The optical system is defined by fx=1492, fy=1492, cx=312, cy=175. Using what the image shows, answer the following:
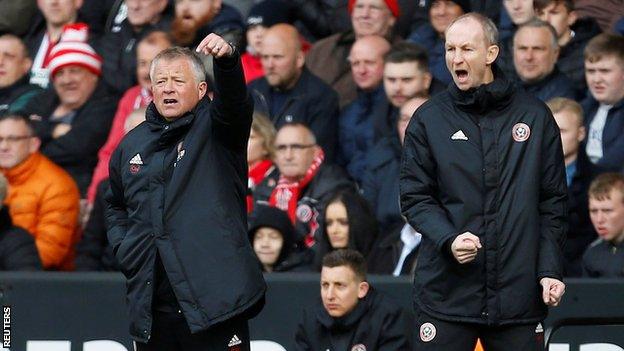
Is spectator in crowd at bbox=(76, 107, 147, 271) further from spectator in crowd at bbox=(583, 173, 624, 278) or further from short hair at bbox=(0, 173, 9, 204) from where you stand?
spectator in crowd at bbox=(583, 173, 624, 278)

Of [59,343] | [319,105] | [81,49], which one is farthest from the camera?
[81,49]

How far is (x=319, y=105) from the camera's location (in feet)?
35.7

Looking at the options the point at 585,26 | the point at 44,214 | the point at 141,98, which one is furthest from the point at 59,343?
the point at 585,26

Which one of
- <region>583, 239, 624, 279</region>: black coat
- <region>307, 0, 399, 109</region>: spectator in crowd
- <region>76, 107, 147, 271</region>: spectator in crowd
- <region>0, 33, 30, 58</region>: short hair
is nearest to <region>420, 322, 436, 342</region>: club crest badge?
<region>583, 239, 624, 279</region>: black coat

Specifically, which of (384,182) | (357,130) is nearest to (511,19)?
(357,130)

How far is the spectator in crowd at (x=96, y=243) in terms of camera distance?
10242mm

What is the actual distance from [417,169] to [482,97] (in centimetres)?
43

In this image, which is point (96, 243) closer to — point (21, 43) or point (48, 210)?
point (48, 210)

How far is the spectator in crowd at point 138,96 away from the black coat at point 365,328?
114 inches

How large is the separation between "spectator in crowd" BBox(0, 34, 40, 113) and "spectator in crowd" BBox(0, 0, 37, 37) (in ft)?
3.49

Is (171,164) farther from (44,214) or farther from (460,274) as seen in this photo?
(44,214)

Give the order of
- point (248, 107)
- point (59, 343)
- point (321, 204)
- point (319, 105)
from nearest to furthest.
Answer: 1. point (248, 107)
2. point (59, 343)
3. point (321, 204)
4. point (319, 105)

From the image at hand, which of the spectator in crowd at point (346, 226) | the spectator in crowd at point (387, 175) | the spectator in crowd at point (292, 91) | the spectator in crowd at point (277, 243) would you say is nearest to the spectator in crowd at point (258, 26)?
the spectator in crowd at point (292, 91)

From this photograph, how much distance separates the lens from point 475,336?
646 centimetres
